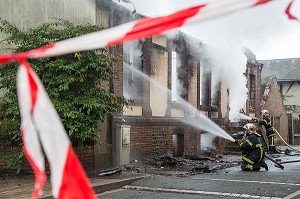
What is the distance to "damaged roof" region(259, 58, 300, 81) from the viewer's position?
132ft

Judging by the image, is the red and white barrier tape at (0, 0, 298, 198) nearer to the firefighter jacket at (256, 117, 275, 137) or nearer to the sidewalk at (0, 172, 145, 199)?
the sidewalk at (0, 172, 145, 199)

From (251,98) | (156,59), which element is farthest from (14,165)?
(251,98)

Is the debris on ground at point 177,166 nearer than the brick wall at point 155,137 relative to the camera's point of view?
Yes

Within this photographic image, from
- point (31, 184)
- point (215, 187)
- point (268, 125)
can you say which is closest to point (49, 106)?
point (31, 184)

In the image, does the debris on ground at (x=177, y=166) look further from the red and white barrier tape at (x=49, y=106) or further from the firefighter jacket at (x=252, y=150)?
the red and white barrier tape at (x=49, y=106)

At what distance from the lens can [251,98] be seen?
24.9 m

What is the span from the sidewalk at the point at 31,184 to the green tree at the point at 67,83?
2.94 feet

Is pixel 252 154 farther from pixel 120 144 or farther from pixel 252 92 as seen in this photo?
pixel 252 92

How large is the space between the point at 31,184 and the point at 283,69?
35906 mm

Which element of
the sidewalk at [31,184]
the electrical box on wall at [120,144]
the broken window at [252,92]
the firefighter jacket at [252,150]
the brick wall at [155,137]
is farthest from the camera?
the broken window at [252,92]

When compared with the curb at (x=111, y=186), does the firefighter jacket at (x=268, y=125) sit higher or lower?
higher

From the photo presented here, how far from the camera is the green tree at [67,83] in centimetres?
1016

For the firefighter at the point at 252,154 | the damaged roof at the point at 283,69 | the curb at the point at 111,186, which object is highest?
the damaged roof at the point at 283,69

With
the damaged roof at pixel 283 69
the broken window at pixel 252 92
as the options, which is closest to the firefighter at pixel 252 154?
the broken window at pixel 252 92
